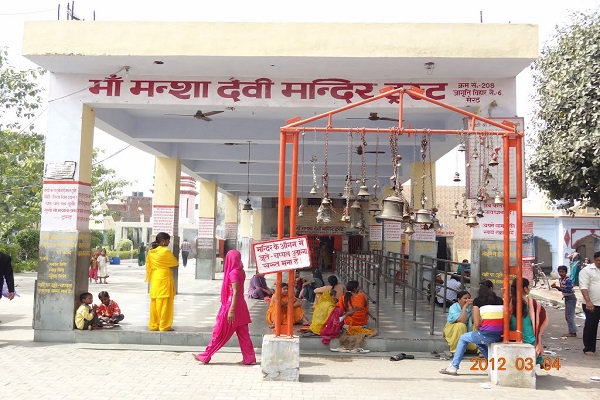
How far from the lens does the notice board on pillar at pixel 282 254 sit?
20.9 ft

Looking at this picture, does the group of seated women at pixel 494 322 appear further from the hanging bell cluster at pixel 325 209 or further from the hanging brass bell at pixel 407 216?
the hanging bell cluster at pixel 325 209

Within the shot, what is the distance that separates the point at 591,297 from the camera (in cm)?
859

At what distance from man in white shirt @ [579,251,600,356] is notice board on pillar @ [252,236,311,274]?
4.81m

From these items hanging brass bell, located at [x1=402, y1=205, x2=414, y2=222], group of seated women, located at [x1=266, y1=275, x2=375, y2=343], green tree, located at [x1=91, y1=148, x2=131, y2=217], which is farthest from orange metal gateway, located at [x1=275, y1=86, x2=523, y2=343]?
green tree, located at [x1=91, y1=148, x2=131, y2=217]

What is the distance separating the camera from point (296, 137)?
22.0ft

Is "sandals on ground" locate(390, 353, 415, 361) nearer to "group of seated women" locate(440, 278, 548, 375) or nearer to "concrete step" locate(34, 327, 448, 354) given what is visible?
"concrete step" locate(34, 327, 448, 354)

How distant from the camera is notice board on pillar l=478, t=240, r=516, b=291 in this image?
848 cm

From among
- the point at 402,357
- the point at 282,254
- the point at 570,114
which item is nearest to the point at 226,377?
the point at 282,254

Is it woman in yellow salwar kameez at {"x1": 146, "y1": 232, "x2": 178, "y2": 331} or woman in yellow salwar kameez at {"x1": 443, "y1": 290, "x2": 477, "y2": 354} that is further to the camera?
woman in yellow salwar kameez at {"x1": 146, "y1": 232, "x2": 178, "y2": 331}

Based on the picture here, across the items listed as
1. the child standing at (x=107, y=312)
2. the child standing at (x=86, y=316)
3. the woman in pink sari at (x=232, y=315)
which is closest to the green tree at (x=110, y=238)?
the child standing at (x=107, y=312)

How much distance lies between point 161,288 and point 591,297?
656cm

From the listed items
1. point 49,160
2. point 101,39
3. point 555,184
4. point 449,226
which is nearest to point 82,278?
point 49,160

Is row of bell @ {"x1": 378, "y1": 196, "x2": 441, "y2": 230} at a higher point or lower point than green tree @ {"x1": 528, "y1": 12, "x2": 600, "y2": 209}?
lower

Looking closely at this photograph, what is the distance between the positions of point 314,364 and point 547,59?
29.3 feet
